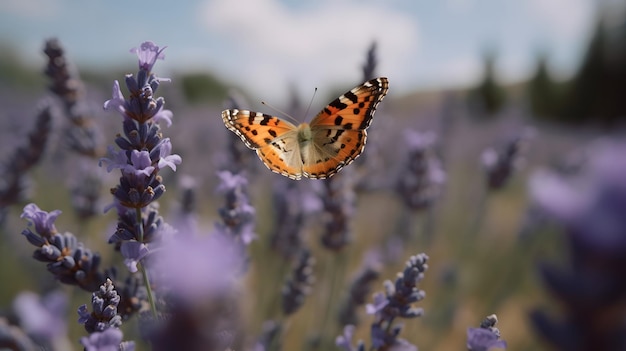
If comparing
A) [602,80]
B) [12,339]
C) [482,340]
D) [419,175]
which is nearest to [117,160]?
[12,339]

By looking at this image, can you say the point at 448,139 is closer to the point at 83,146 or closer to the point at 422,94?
the point at 83,146

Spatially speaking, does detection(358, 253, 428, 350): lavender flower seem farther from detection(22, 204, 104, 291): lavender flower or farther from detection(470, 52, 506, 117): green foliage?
detection(470, 52, 506, 117): green foliage

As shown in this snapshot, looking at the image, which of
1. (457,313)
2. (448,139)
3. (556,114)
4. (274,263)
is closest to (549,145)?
(448,139)

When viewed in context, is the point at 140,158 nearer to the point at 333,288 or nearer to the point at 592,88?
the point at 333,288

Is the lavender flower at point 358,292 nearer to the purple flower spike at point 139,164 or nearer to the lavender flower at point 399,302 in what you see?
the lavender flower at point 399,302

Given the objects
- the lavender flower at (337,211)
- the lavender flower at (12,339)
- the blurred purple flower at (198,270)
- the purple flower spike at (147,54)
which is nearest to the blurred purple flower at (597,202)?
the blurred purple flower at (198,270)
